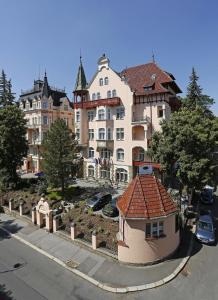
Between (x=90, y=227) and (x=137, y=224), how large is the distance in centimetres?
740

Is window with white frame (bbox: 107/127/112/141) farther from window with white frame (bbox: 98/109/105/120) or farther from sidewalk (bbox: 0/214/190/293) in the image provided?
sidewalk (bbox: 0/214/190/293)

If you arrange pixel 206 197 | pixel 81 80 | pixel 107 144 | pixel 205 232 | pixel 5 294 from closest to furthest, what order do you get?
pixel 5 294
pixel 205 232
pixel 206 197
pixel 107 144
pixel 81 80

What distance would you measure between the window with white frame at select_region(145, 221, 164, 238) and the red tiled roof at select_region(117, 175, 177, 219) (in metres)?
0.77

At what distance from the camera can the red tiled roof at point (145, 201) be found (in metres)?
17.2

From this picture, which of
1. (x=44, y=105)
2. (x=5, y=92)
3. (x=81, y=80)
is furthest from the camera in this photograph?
(x=5, y=92)

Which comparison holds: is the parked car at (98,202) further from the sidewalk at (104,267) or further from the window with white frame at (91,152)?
the window with white frame at (91,152)

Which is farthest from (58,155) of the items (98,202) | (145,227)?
(145,227)

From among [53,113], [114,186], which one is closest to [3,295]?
[114,186]

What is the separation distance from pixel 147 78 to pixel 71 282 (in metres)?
32.2

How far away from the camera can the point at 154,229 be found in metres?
17.5

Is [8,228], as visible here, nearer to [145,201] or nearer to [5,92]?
[145,201]

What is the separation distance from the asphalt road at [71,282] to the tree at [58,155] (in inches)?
500

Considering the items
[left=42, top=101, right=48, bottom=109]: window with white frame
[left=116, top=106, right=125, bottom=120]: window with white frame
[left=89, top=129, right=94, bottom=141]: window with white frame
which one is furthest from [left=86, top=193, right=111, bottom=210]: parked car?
[left=42, top=101, right=48, bottom=109]: window with white frame

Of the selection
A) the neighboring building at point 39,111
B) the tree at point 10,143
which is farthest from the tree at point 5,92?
the tree at point 10,143
